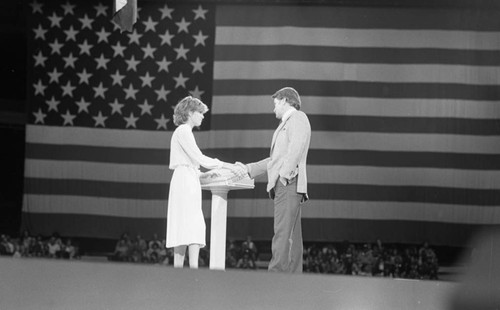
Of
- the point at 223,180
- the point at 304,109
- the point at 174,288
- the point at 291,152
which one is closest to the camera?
the point at 174,288

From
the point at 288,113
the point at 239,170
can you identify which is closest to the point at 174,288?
the point at 239,170

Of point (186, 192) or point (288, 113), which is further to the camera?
point (288, 113)

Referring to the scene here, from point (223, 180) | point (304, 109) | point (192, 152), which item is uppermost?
point (304, 109)

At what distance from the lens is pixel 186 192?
5590mm

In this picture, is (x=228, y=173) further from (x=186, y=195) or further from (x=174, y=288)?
(x=174, y=288)

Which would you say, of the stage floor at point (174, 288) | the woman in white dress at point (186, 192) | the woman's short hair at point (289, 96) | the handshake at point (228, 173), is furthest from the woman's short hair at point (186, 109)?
the stage floor at point (174, 288)

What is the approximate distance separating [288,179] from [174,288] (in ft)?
7.04

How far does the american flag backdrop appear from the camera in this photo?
10117 millimetres

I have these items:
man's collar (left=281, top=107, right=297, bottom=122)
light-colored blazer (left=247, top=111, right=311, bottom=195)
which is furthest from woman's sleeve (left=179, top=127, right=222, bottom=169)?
man's collar (left=281, top=107, right=297, bottom=122)

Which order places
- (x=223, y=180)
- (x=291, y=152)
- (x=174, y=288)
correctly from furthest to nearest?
1. (x=291, y=152)
2. (x=223, y=180)
3. (x=174, y=288)

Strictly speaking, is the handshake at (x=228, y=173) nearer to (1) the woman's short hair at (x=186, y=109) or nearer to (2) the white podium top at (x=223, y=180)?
(2) the white podium top at (x=223, y=180)

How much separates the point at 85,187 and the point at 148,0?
92.9 inches

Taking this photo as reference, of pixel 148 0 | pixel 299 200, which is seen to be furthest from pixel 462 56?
pixel 299 200

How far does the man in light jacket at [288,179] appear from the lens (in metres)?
5.52
